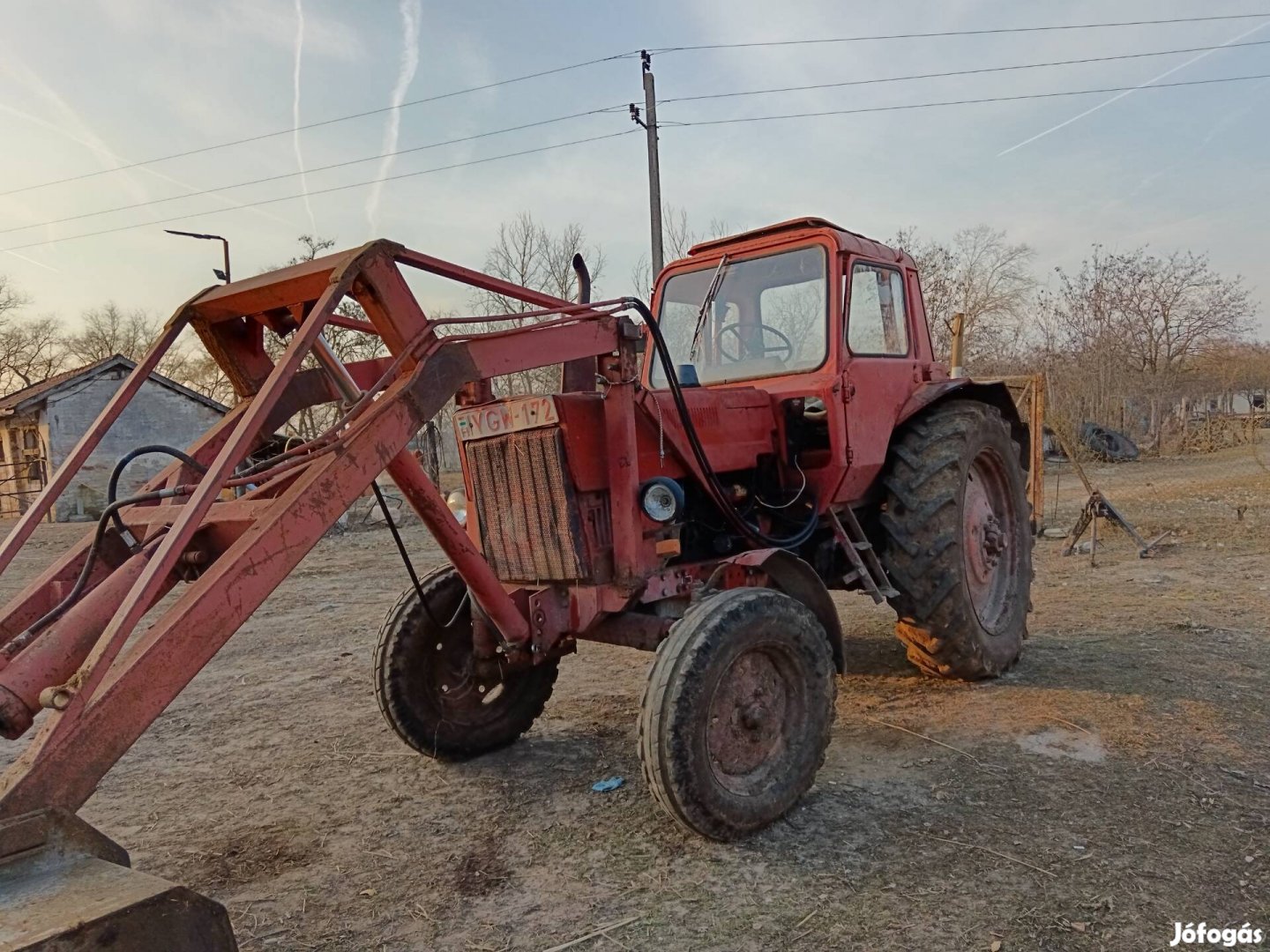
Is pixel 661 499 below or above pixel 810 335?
below

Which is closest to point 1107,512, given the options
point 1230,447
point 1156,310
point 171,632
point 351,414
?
point 351,414

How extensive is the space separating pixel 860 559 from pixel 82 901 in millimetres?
3692

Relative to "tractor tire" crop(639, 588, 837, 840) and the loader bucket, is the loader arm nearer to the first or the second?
the loader bucket

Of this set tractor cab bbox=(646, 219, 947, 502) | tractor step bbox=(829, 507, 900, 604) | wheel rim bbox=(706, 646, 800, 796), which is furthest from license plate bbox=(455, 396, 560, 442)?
tractor step bbox=(829, 507, 900, 604)

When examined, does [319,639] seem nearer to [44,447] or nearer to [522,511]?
[522,511]

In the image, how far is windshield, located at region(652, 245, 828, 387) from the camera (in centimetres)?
488

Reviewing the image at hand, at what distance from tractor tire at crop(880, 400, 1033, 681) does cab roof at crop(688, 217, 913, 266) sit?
988mm

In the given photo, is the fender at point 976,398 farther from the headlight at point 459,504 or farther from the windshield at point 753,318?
the headlight at point 459,504

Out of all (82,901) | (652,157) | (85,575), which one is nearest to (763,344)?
(85,575)

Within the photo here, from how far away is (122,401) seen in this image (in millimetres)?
3289

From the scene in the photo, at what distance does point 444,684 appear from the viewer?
4469 millimetres

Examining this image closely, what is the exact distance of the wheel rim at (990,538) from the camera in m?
5.46

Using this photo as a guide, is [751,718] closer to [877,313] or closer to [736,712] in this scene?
[736,712]

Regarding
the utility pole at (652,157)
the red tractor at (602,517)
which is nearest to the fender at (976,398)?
the red tractor at (602,517)
